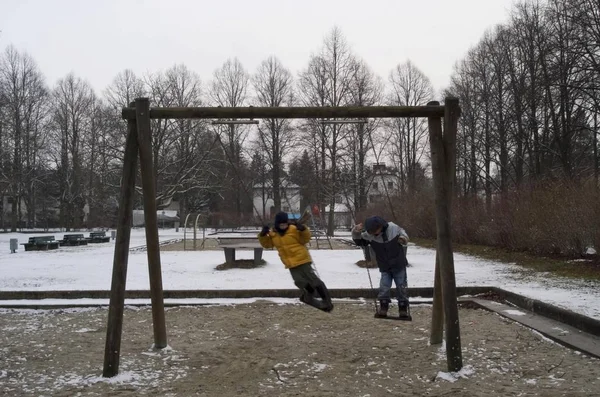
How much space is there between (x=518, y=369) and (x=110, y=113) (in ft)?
149

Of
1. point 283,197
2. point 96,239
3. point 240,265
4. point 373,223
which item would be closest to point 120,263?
point 373,223

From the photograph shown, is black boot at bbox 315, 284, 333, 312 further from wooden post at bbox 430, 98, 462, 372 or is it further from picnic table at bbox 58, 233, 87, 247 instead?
picnic table at bbox 58, 233, 87, 247

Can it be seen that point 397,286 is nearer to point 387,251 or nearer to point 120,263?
point 387,251

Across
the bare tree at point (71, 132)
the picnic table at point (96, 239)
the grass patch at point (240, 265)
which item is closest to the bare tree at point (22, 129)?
the bare tree at point (71, 132)

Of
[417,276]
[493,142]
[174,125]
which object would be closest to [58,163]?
[174,125]

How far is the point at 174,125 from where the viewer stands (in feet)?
130

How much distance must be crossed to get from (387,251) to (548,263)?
11045 millimetres

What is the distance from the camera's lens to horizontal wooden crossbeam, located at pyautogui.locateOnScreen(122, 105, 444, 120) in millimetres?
6031

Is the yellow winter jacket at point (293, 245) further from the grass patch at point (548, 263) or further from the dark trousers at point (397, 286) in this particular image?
the grass patch at point (548, 263)

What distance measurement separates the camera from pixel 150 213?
6.31 meters

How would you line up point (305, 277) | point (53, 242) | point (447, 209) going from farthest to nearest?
1. point (53, 242)
2. point (305, 277)
3. point (447, 209)

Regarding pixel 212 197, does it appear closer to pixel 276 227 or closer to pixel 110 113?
pixel 110 113

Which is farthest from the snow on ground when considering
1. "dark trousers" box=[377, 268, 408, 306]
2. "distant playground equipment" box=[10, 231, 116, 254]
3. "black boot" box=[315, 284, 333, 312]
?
"distant playground equipment" box=[10, 231, 116, 254]

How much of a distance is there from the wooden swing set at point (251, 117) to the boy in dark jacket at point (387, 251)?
500 millimetres
